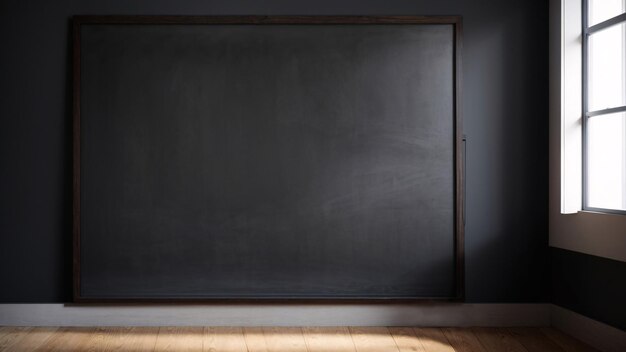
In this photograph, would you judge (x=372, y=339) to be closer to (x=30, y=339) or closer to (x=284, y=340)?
(x=284, y=340)

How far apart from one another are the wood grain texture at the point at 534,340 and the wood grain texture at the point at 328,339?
90cm

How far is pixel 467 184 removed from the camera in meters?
3.60

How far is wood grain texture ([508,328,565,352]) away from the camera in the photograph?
10.5ft

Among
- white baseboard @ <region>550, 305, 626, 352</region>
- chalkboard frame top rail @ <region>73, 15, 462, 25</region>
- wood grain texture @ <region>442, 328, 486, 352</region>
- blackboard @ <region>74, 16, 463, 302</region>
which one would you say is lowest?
wood grain texture @ <region>442, 328, 486, 352</region>

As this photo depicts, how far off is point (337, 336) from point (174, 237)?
105 centimetres

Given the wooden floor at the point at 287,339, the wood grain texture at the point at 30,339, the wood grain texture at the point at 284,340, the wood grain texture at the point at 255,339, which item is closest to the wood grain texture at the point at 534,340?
the wooden floor at the point at 287,339

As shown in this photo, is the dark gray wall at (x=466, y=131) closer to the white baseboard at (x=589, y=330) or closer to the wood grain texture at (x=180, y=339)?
the white baseboard at (x=589, y=330)

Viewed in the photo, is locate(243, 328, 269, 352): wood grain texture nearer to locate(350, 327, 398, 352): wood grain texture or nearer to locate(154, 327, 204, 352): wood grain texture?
locate(154, 327, 204, 352): wood grain texture

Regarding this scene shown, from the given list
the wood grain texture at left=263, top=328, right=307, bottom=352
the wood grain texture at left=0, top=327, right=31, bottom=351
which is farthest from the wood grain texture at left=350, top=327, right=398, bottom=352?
the wood grain texture at left=0, top=327, right=31, bottom=351

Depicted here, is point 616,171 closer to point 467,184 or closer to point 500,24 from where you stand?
point 467,184

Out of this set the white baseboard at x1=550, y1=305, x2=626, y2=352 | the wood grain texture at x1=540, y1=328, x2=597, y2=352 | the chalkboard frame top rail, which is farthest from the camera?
the chalkboard frame top rail

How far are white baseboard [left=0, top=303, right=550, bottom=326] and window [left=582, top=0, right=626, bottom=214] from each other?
86 centimetres

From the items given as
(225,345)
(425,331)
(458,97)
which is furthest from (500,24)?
(225,345)

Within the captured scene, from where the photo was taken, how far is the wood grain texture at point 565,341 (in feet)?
10.4
